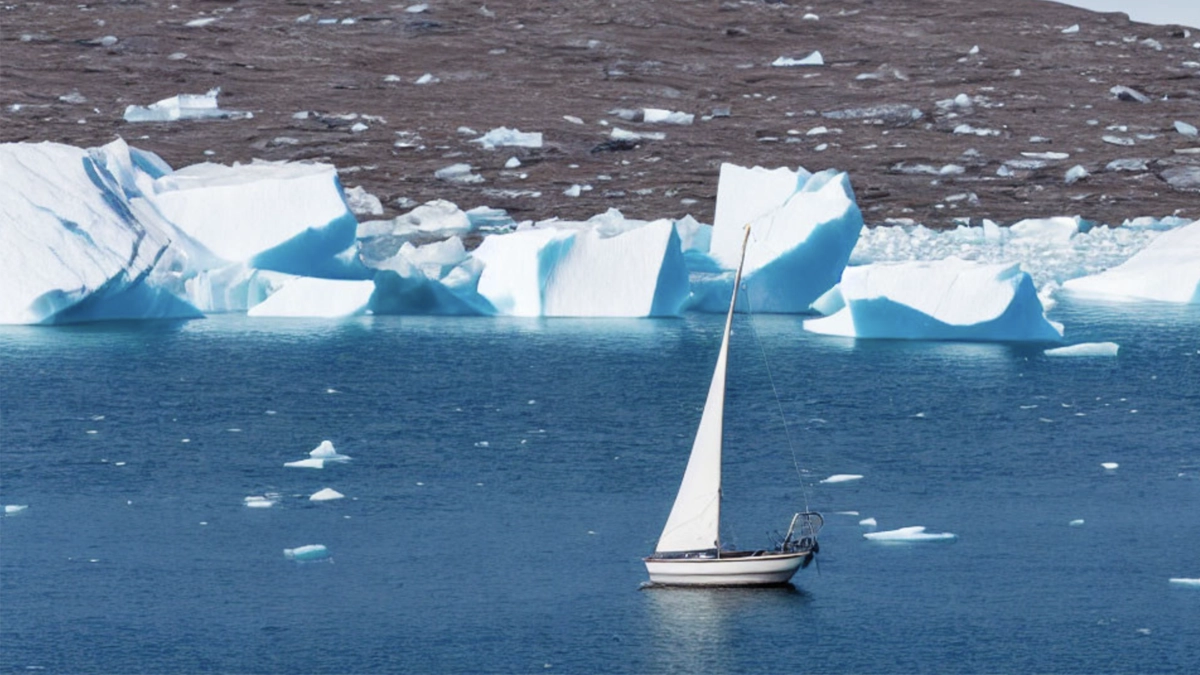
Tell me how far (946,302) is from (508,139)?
1972cm

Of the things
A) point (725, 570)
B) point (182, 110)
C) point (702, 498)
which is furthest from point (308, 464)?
point (182, 110)

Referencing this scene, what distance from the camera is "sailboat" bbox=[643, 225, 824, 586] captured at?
12.8m

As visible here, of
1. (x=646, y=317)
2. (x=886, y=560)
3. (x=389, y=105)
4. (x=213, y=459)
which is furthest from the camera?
(x=389, y=105)

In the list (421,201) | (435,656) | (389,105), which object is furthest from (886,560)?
(389,105)

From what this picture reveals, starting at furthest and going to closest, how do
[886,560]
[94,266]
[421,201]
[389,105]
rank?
[389,105] < [421,201] < [94,266] < [886,560]

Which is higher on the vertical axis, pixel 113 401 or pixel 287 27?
pixel 287 27

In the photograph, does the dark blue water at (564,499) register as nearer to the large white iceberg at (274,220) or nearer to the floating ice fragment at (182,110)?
the large white iceberg at (274,220)

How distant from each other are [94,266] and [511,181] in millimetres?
16087

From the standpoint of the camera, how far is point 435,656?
11.3m

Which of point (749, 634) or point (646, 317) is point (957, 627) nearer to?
point (749, 634)

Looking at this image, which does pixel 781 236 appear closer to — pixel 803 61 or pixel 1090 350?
pixel 1090 350

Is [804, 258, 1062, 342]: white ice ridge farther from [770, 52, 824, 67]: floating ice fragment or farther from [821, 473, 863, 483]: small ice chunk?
[770, 52, 824, 67]: floating ice fragment

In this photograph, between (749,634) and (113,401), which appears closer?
(749,634)

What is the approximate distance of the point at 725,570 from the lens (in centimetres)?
1278
